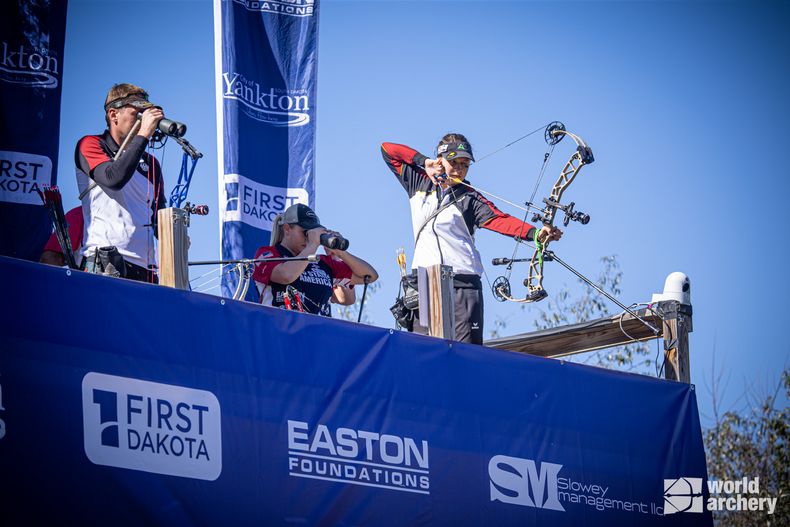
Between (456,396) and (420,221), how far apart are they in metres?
1.58

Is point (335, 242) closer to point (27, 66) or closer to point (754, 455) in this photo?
point (27, 66)

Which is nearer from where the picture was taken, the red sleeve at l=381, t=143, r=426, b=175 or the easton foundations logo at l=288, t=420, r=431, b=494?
the easton foundations logo at l=288, t=420, r=431, b=494

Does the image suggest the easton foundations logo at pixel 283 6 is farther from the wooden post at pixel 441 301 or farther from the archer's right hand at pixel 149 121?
the wooden post at pixel 441 301

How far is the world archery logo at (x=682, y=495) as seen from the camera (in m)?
8.75

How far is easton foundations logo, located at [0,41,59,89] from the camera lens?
853cm

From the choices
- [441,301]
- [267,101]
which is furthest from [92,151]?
[267,101]

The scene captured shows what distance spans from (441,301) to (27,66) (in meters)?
3.27

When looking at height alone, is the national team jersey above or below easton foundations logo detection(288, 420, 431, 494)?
above

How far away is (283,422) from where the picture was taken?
6.86m

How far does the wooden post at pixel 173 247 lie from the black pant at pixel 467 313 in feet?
6.55

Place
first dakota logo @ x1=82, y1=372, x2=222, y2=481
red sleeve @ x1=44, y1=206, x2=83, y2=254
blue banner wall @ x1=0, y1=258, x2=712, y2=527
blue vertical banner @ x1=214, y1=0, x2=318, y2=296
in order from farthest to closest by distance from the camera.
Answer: blue vertical banner @ x1=214, y1=0, x2=318, y2=296
red sleeve @ x1=44, y1=206, x2=83, y2=254
first dakota logo @ x1=82, y1=372, x2=222, y2=481
blue banner wall @ x1=0, y1=258, x2=712, y2=527

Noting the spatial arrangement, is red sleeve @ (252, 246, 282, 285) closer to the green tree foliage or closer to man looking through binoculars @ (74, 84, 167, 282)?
man looking through binoculars @ (74, 84, 167, 282)

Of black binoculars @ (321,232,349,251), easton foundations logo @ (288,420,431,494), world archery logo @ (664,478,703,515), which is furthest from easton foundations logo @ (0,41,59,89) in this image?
world archery logo @ (664,478,703,515)

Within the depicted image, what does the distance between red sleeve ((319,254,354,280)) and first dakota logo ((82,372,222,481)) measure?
78.9 inches
